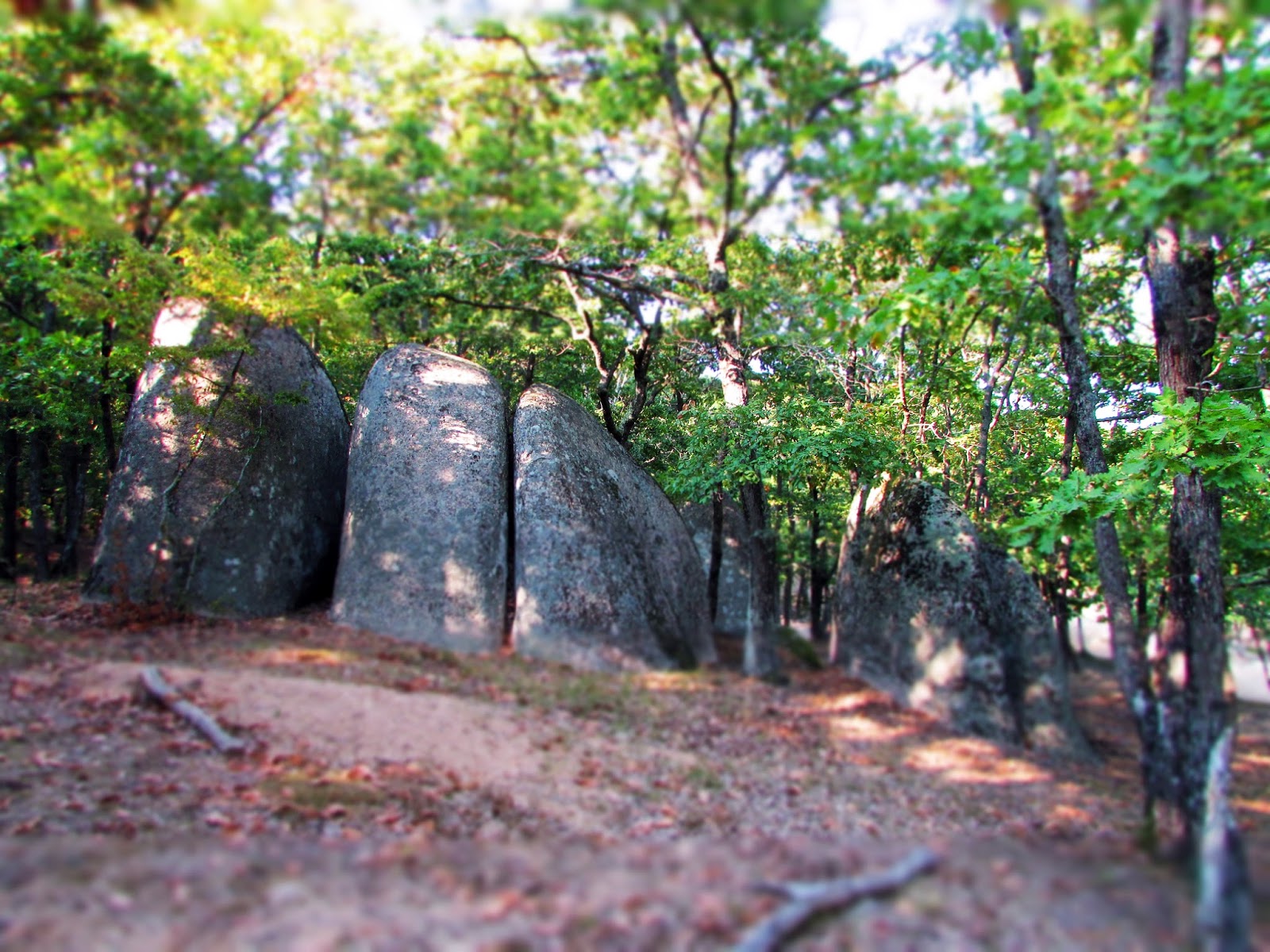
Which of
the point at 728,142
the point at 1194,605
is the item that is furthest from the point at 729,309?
the point at 1194,605

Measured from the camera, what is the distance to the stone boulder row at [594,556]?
823 cm

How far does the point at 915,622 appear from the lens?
7.95 metres

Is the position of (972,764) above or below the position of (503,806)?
above

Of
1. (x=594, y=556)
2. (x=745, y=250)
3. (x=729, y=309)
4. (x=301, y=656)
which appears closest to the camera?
(x=301, y=656)

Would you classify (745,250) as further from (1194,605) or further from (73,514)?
(73,514)

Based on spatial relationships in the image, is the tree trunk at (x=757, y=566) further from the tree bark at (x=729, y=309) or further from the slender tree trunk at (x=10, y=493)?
the slender tree trunk at (x=10, y=493)

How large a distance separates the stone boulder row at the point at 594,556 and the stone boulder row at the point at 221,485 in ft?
10.3

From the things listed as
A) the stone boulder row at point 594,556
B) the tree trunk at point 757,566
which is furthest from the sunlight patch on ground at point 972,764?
the stone boulder row at point 594,556

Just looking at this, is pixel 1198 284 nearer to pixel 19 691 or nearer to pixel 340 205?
pixel 19 691

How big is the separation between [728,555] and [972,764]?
671 cm

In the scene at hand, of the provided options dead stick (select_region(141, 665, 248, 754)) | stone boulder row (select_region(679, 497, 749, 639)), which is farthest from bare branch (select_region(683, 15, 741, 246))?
dead stick (select_region(141, 665, 248, 754))

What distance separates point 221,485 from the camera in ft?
32.2

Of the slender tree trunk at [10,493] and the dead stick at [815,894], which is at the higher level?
the slender tree trunk at [10,493]

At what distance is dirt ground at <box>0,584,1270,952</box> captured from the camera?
2.74 meters
